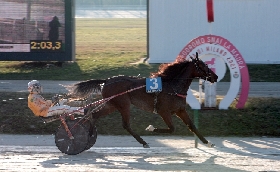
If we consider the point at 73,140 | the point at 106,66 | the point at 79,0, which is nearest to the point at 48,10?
the point at 106,66

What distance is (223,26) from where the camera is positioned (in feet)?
72.4

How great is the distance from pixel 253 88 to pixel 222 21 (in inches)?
207

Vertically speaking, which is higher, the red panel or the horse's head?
the red panel

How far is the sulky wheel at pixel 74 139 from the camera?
1043cm

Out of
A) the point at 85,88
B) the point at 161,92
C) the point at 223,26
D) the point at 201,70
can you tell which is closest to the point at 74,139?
the point at 85,88

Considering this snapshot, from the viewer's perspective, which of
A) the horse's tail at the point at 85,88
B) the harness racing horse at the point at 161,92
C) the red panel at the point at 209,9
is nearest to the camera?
the harness racing horse at the point at 161,92

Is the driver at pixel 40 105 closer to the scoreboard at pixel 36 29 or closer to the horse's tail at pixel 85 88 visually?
the horse's tail at pixel 85 88

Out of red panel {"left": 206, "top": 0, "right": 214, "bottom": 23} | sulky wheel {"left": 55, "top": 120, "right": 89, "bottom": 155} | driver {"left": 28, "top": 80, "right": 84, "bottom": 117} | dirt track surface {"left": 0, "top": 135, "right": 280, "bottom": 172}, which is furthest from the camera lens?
red panel {"left": 206, "top": 0, "right": 214, "bottom": 23}

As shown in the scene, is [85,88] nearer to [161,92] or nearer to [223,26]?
[161,92]

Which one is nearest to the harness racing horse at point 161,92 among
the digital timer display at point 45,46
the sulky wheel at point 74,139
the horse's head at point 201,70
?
the horse's head at point 201,70

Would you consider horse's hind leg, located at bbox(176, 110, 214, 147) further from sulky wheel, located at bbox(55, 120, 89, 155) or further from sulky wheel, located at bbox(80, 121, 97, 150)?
sulky wheel, located at bbox(55, 120, 89, 155)

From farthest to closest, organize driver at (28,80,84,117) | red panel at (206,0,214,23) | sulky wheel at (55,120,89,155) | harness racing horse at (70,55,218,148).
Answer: red panel at (206,0,214,23) < harness racing horse at (70,55,218,148) < sulky wheel at (55,120,89,155) < driver at (28,80,84,117)

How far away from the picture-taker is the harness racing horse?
10.6m

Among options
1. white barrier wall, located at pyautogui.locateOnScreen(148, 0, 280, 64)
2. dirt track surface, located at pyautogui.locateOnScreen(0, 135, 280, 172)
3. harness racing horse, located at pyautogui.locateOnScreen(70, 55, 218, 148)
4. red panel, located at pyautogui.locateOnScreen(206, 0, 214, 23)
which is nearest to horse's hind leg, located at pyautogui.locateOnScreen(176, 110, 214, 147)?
harness racing horse, located at pyautogui.locateOnScreen(70, 55, 218, 148)
